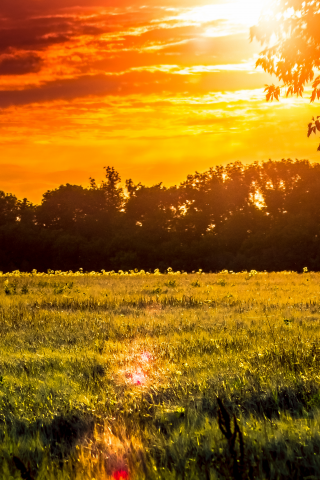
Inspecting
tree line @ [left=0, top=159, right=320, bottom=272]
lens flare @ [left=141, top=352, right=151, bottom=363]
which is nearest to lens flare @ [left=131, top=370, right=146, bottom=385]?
lens flare @ [left=141, top=352, right=151, bottom=363]

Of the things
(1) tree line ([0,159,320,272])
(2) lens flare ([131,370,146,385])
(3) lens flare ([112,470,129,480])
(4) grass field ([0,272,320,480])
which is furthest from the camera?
(1) tree line ([0,159,320,272])

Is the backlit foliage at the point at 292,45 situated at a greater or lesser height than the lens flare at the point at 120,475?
greater

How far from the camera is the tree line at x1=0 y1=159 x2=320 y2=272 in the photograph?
176ft

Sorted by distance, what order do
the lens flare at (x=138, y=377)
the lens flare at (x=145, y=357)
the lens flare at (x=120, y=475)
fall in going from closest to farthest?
1. the lens flare at (x=120, y=475)
2. the lens flare at (x=138, y=377)
3. the lens flare at (x=145, y=357)

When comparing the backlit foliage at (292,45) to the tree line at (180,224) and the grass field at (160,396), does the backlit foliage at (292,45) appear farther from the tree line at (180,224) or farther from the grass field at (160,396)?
the tree line at (180,224)

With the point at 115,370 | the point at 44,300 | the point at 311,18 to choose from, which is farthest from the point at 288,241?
the point at 115,370

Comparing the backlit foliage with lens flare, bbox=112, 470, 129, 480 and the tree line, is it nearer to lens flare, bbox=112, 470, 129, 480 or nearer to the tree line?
lens flare, bbox=112, 470, 129, 480

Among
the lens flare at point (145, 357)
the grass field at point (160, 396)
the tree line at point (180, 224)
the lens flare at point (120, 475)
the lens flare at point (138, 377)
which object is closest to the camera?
the lens flare at point (120, 475)

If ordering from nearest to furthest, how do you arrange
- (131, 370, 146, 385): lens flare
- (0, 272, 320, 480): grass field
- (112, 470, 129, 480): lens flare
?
(112, 470, 129, 480): lens flare < (0, 272, 320, 480): grass field < (131, 370, 146, 385): lens flare

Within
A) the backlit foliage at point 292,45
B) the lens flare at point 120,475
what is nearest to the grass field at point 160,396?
the lens flare at point 120,475

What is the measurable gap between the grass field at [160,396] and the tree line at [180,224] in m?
41.8

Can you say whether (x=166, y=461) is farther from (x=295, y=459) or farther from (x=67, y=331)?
(x=67, y=331)

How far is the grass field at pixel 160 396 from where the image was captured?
4656 millimetres

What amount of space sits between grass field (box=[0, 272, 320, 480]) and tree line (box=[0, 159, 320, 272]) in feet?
137
